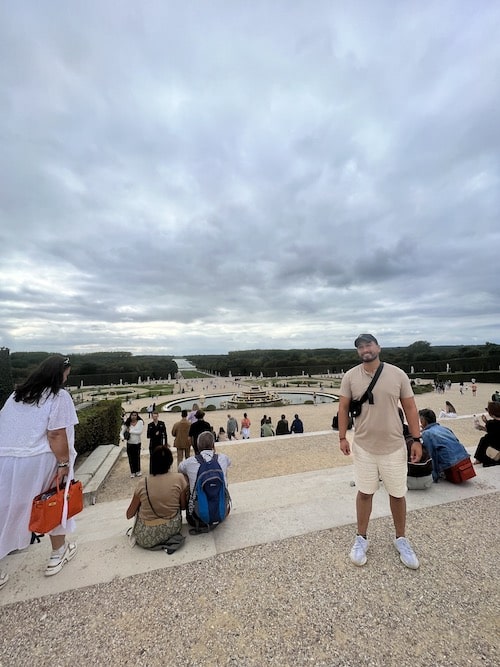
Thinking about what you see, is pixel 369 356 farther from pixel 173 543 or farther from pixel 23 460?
pixel 23 460

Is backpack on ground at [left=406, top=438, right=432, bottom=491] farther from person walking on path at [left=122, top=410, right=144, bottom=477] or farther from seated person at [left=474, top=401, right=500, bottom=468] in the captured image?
person walking on path at [left=122, top=410, right=144, bottom=477]

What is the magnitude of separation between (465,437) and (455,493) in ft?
26.0

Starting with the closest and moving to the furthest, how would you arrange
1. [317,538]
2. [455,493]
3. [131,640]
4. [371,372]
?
[131,640], [371,372], [317,538], [455,493]

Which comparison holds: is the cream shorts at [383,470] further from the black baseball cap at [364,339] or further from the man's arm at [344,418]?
the black baseball cap at [364,339]

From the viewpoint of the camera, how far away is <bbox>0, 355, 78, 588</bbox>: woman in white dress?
2.35 meters

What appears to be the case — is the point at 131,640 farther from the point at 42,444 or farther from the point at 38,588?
the point at 42,444

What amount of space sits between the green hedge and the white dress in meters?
6.33

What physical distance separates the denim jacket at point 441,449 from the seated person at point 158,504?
3.37 metres

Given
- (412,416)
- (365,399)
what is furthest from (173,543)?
(412,416)

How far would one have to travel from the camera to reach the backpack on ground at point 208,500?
3.04 m

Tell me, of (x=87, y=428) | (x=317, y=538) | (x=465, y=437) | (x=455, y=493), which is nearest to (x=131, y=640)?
(x=317, y=538)

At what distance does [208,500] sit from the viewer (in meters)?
3.06

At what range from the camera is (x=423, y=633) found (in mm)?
1984

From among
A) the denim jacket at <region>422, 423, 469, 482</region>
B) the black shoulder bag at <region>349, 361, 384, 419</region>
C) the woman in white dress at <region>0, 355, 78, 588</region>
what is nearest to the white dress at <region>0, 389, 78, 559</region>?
the woman in white dress at <region>0, 355, 78, 588</region>
